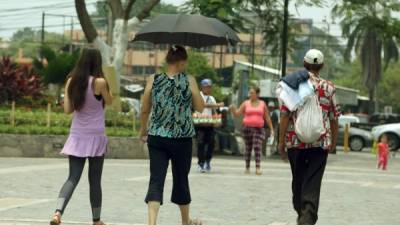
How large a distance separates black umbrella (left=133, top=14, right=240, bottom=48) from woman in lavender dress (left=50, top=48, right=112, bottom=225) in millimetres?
3027

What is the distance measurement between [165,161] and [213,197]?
13.3 feet

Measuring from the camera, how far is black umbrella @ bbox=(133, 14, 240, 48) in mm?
12172

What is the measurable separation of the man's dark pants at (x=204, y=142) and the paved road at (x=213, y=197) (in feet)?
1.33

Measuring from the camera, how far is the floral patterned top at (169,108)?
8688mm

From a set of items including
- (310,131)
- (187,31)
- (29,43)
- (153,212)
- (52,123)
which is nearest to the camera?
(153,212)

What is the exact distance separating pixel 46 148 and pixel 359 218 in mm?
11699

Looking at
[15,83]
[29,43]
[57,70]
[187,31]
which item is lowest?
[15,83]

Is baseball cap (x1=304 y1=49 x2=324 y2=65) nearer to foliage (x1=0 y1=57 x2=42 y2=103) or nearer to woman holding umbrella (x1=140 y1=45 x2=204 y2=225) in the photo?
woman holding umbrella (x1=140 y1=45 x2=204 y2=225)

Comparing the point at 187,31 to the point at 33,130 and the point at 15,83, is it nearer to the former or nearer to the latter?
the point at 33,130

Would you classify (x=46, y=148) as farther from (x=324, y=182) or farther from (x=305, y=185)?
(x=305, y=185)

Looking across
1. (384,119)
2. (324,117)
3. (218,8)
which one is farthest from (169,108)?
(384,119)

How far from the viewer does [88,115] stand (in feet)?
30.0

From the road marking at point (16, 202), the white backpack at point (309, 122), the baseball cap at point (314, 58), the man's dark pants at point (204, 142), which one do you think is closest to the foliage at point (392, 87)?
the man's dark pants at point (204, 142)

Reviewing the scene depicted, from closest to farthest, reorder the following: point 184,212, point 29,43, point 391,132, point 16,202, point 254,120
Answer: point 184,212
point 16,202
point 254,120
point 391,132
point 29,43
